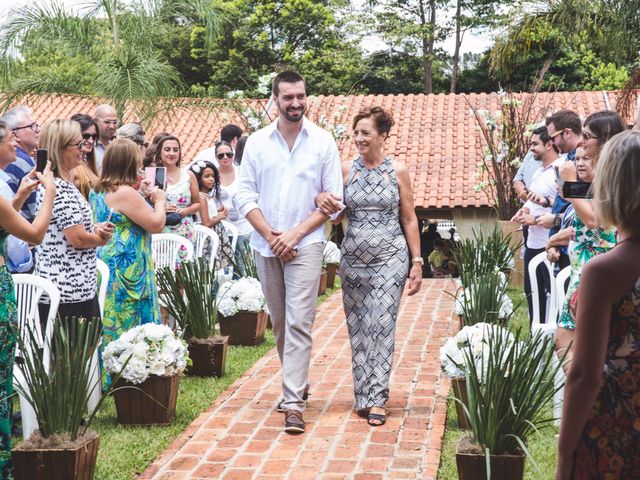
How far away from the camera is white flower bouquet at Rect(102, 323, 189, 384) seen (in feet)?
18.4

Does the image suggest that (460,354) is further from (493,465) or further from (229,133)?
(229,133)

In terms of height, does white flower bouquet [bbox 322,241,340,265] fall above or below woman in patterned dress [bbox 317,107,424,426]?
below

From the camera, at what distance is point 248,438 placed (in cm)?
555

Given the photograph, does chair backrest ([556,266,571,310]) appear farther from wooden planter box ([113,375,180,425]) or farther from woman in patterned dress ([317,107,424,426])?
wooden planter box ([113,375,180,425])

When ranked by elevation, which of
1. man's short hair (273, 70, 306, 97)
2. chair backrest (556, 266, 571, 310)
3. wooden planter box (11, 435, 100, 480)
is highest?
man's short hair (273, 70, 306, 97)

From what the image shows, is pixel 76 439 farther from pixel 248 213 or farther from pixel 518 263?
pixel 518 263

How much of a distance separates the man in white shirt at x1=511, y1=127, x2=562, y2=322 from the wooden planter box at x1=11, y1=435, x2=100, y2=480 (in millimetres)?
4198

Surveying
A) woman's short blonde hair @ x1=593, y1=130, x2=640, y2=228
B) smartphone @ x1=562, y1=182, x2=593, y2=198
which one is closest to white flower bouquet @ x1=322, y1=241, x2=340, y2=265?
smartphone @ x1=562, y1=182, x2=593, y2=198

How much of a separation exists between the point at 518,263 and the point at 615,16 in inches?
162

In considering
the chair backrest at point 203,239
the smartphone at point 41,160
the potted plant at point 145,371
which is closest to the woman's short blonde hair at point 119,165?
the potted plant at point 145,371

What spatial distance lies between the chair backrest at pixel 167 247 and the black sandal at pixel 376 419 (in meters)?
3.04

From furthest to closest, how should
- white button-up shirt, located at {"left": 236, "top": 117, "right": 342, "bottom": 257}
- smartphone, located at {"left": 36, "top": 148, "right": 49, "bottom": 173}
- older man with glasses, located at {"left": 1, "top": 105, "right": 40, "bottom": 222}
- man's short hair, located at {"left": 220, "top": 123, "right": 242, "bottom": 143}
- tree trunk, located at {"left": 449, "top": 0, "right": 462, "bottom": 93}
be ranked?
tree trunk, located at {"left": 449, "top": 0, "right": 462, "bottom": 93} < man's short hair, located at {"left": 220, "top": 123, "right": 242, "bottom": 143} < older man with glasses, located at {"left": 1, "top": 105, "right": 40, "bottom": 222} < white button-up shirt, located at {"left": 236, "top": 117, "right": 342, "bottom": 257} < smartphone, located at {"left": 36, "top": 148, "right": 49, "bottom": 173}

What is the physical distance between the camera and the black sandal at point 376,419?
18.9ft

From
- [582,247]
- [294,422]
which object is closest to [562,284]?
[582,247]
